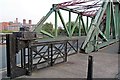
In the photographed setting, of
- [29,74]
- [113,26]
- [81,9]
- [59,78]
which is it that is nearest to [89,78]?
[59,78]

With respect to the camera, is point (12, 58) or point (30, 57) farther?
point (30, 57)

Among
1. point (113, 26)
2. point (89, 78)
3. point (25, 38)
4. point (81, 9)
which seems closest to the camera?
point (89, 78)

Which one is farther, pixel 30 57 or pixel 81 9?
pixel 81 9

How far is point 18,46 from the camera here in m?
6.35

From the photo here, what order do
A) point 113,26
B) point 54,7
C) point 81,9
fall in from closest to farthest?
1. point 113,26
2. point 54,7
3. point 81,9

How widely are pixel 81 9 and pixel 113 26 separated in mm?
6557

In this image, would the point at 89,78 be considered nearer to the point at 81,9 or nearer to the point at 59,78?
the point at 59,78

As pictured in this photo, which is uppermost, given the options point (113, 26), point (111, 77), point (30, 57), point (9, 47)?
point (113, 26)

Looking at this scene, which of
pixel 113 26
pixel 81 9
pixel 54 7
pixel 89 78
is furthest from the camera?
pixel 81 9

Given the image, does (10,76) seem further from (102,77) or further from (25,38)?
(102,77)

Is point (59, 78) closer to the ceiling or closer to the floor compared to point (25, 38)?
closer to the floor

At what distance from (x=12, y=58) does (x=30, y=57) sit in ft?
2.67

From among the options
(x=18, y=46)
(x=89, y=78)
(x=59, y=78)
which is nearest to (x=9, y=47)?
(x=18, y=46)

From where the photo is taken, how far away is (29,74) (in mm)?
6680
